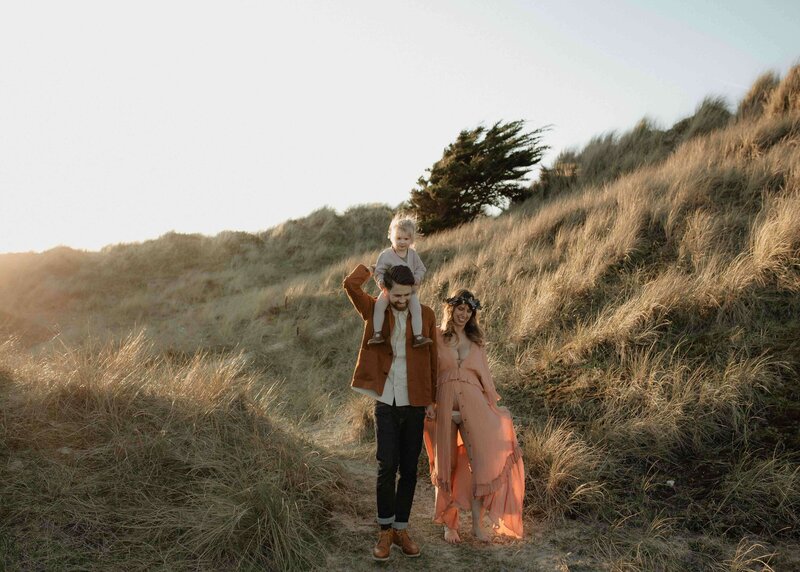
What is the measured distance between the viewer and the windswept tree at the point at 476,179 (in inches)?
635

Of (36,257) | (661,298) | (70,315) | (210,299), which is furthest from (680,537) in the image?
(36,257)

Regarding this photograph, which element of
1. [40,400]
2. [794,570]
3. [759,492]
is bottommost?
[794,570]

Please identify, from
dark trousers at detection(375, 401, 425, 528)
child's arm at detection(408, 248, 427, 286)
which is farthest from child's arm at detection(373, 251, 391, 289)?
dark trousers at detection(375, 401, 425, 528)

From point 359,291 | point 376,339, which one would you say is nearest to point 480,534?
point 376,339

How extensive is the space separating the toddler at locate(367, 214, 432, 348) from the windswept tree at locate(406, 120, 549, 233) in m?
12.2

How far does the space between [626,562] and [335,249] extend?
18.8m

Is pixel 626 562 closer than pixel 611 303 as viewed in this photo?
Yes

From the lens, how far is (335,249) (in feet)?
71.1

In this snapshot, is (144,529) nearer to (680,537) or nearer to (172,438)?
(172,438)

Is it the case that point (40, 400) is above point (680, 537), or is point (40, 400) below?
above

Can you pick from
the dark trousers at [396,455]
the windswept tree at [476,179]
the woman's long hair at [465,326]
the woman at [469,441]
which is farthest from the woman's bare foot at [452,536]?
the windswept tree at [476,179]

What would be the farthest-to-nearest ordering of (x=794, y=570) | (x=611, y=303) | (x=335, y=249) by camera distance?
(x=335, y=249) → (x=611, y=303) → (x=794, y=570)

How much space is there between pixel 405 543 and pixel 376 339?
146cm

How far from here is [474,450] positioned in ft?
13.6
